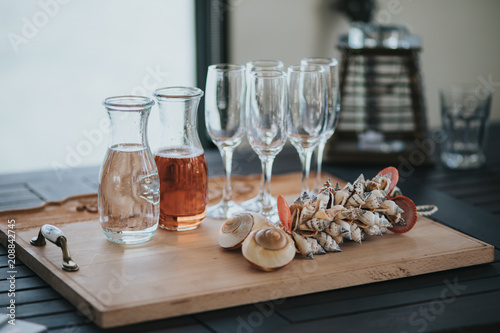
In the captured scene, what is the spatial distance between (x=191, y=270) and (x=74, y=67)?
182 cm

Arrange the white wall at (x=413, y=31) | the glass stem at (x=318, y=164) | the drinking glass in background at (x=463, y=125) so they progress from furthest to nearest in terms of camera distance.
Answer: the white wall at (x=413, y=31) → the drinking glass in background at (x=463, y=125) → the glass stem at (x=318, y=164)

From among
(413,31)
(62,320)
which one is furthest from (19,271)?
(413,31)

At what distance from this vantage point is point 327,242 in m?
1.00

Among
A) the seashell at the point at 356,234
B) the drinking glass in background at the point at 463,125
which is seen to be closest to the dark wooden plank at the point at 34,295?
the seashell at the point at 356,234

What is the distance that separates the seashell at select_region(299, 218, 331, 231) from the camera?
0.98 meters

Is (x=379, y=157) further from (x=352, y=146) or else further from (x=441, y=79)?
(x=441, y=79)

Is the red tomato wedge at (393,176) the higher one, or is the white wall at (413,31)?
the white wall at (413,31)

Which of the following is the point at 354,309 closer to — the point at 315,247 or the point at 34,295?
the point at 315,247

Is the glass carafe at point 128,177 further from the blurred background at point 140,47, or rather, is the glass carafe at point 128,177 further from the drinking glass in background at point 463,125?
the blurred background at point 140,47

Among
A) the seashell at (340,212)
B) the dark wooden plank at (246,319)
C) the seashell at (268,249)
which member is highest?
the seashell at (340,212)

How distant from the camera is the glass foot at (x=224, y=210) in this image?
1180 millimetres

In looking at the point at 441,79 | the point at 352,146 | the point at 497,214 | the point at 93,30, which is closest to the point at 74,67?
the point at 93,30

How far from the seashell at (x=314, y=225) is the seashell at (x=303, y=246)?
0.05ft

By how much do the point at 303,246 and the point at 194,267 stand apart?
0.17 meters
